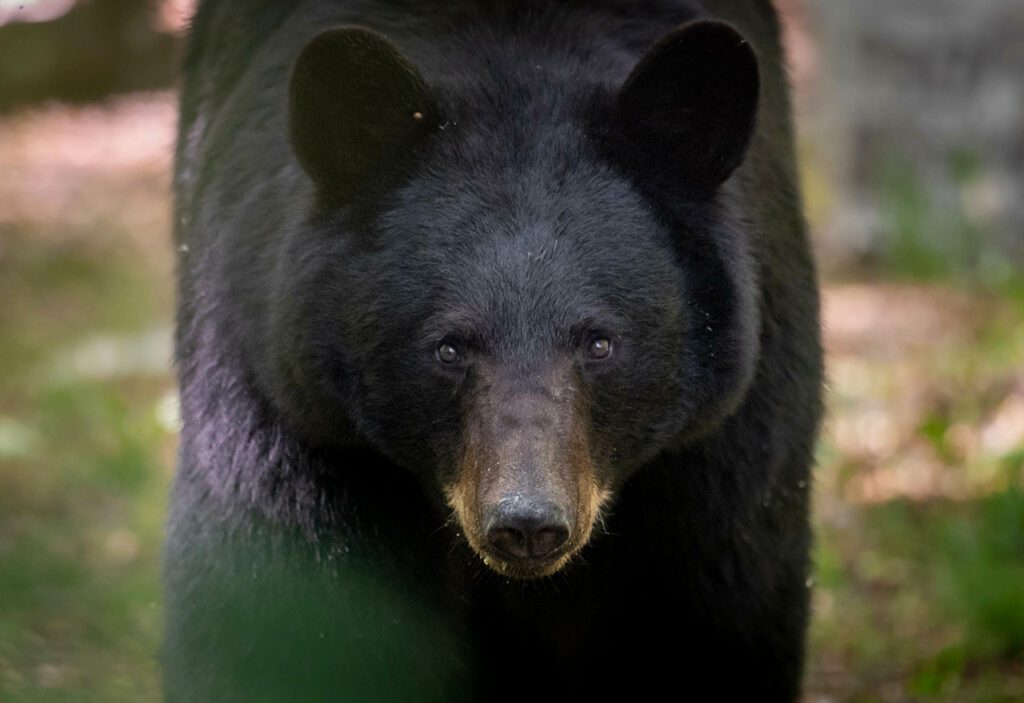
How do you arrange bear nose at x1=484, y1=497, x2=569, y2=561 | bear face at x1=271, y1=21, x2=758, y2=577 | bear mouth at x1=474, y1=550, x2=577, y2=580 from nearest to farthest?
bear nose at x1=484, y1=497, x2=569, y2=561 → bear mouth at x1=474, y1=550, x2=577, y2=580 → bear face at x1=271, y1=21, x2=758, y2=577

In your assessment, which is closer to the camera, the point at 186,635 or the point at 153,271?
the point at 186,635

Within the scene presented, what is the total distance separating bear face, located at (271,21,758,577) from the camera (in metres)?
3.17

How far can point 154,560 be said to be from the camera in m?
6.00

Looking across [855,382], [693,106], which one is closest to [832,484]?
[855,382]

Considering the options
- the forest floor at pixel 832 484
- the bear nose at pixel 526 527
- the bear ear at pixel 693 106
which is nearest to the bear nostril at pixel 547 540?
the bear nose at pixel 526 527

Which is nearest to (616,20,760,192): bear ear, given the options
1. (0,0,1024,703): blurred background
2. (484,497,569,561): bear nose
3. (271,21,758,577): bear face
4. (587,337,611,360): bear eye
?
(271,21,758,577): bear face

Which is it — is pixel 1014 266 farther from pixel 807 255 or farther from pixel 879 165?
pixel 807 255

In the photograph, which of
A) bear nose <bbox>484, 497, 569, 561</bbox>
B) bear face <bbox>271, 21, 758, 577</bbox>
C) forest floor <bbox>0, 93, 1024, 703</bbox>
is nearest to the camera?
bear nose <bbox>484, 497, 569, 561</bbox>

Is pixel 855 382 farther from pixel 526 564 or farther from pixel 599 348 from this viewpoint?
pixel 526 564

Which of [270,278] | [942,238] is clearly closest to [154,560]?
[270,278]

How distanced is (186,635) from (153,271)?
6.16m

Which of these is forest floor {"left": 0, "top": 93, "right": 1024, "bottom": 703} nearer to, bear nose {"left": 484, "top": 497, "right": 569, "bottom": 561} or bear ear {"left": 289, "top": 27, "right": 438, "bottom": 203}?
bear nose {"left": 484, "top": 497, "right": 569, "bottom": 561}

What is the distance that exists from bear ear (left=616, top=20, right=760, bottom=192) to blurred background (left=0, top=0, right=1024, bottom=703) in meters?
1.36

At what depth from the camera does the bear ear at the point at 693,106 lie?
3248 millimetres
